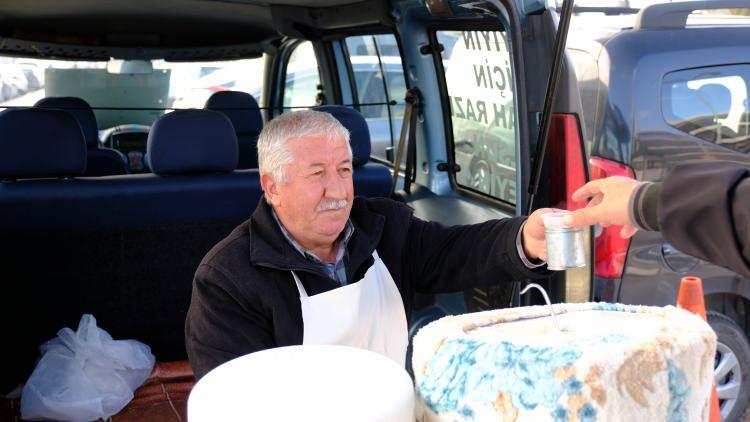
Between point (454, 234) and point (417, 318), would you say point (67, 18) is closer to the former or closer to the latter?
point (417, 318)

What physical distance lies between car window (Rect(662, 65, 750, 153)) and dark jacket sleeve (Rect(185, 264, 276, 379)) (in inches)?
81.1

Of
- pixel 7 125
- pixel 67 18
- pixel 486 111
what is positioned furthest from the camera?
pixel 67 18

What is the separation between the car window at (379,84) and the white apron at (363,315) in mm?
2256

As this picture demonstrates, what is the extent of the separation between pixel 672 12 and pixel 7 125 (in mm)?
2418

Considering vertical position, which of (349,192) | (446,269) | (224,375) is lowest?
(446,269)

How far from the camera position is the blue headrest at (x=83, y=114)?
15.4 feet

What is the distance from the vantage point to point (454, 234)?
2.19m

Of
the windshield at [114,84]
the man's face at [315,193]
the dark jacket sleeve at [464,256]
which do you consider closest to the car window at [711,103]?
the dark jacket sleeve at [464,256]

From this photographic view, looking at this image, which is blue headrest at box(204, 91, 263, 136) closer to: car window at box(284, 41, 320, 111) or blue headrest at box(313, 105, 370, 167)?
car window at box(284, 41, 320, 111)

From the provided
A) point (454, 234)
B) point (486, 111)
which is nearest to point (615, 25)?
point (486, 111)

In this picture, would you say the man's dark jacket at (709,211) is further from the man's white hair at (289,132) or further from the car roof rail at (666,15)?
the car roof rail at (666,15)

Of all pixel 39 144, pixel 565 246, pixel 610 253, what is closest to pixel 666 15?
pixel 610 253

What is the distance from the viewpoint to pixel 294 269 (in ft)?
6.23

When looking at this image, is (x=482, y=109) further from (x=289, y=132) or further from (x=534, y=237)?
(x=534, y=237)
